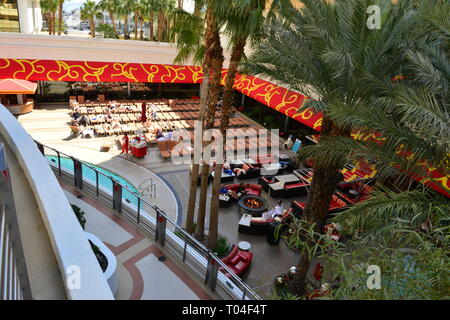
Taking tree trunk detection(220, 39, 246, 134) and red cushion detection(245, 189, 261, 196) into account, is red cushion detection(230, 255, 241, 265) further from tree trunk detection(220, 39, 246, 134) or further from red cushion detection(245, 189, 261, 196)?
red cushion detection(245, 189, 261, 196)

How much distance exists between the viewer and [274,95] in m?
23.2

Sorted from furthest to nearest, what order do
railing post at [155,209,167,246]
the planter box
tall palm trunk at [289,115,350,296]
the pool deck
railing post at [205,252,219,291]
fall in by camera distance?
the pool deck
tall palm trunk at [289,115,350,296]
railing post at [155,209,167,246]
railing post at [205,252,219,291]
the planter box

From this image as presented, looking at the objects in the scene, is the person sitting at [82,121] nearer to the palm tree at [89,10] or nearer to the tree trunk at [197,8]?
the tree trunk at [197,8]

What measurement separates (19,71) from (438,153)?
24803mm

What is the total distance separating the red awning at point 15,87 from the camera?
817 inches

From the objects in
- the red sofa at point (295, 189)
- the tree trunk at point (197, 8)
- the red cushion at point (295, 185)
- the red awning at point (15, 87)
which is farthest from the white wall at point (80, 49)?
the tree trunk at point (197, 8)

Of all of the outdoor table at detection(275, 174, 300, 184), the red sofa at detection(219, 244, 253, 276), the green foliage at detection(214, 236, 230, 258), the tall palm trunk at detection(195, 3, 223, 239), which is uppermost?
the tall palm trunk at detection(195, 3, 223, 239)

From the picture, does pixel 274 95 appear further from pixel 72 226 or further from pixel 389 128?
pixel 72 226

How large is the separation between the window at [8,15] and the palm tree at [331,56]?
116 feet

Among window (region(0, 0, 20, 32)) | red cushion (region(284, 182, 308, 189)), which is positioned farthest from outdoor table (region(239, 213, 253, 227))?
window (region(0, 0, 20, 32))

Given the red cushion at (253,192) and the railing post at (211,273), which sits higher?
the railing post at (211,273)

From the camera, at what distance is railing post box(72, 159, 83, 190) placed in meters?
9.80

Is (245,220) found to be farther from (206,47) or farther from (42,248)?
(42,248)

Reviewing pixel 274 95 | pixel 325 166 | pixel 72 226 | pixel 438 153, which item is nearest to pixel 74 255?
pixel 72 226
